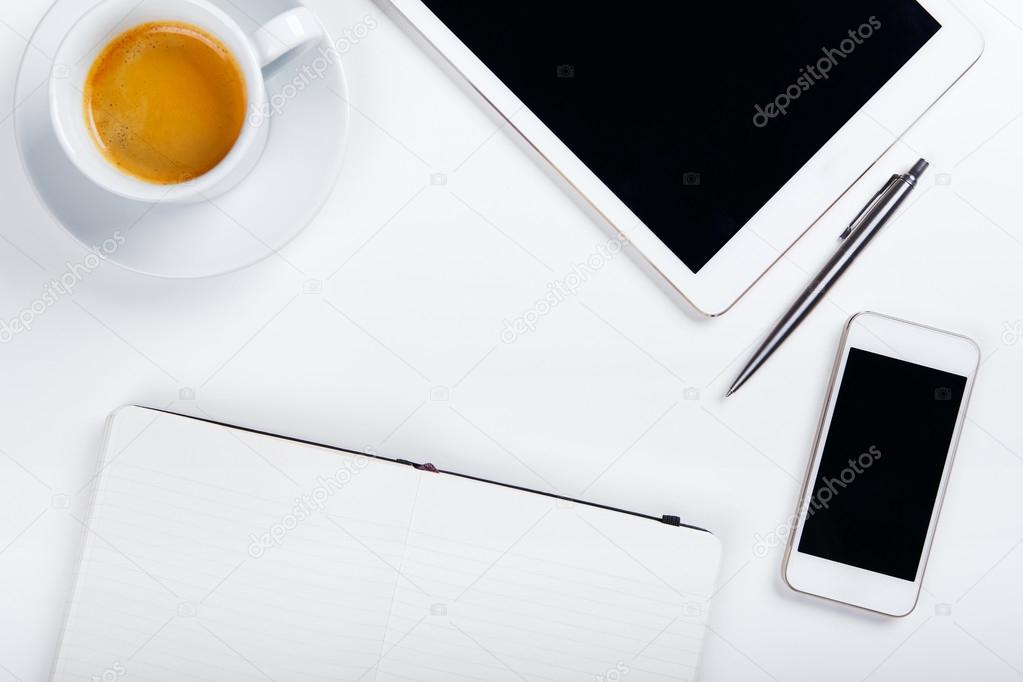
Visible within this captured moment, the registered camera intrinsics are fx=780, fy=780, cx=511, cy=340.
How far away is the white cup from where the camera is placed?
22.8 inches

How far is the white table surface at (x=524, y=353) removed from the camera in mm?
717

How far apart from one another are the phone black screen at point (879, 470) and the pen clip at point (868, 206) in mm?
113

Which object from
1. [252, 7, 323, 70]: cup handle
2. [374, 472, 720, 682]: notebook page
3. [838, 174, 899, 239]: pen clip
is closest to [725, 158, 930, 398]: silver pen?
[838, 174, 899, 239]: pen clip

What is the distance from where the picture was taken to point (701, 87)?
2.31 feet

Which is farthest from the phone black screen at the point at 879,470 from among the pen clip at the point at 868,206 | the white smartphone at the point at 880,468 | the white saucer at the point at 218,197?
the white saucer at the point at 218,197

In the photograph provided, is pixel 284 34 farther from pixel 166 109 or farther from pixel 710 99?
pixel 710 99

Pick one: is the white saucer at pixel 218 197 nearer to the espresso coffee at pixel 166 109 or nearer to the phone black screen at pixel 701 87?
the espresso coffee at pixel 166 109

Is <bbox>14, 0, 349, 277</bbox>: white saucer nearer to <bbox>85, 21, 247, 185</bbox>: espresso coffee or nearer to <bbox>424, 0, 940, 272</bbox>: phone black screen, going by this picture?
<bbox>85, 21, 247, 185</bbox>: espresso coffee

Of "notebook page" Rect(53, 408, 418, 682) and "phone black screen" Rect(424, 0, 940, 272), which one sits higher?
"phone black screen" Rect(424, 0, 940, 272)

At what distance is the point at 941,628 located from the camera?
0.77 metres

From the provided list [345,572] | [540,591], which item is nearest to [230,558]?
[345,572]

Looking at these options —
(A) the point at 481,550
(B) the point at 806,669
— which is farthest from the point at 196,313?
(B) the point at 806,669

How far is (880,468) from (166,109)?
2.37 feet

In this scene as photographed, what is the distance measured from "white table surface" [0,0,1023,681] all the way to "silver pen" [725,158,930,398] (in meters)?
0.01
